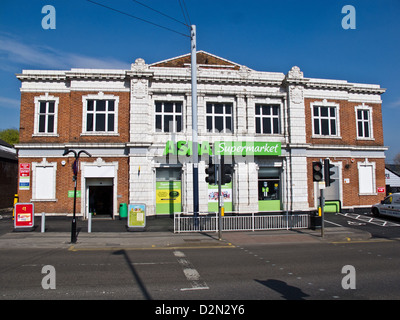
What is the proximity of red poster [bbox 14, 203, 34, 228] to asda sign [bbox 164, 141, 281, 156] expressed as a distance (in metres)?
8.59

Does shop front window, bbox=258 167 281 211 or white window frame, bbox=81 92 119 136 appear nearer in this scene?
white window frame, bbox=81 92 119 136

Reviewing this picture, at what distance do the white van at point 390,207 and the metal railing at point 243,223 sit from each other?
22.0 ft

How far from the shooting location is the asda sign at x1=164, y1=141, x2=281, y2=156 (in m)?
20.8

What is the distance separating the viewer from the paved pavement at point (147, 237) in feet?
42.5

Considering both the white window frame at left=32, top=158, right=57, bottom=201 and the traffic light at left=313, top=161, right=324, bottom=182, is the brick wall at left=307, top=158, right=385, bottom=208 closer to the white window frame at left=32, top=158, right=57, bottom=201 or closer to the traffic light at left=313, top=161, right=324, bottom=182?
the traffic light at left=313, top=161, right=324, bottom=182

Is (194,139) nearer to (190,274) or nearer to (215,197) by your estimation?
(215,197)

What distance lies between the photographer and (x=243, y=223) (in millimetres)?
16594

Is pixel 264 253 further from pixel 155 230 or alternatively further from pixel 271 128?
pixel 271 128

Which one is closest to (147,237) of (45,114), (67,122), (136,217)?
(136,217)

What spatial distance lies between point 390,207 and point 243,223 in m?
10.4

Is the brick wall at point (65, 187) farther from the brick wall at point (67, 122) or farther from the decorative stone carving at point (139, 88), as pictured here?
the decorative stone carving at point (139, 88)

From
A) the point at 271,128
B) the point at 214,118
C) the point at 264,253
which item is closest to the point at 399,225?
the point at 271,128

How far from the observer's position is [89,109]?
69.1 ft

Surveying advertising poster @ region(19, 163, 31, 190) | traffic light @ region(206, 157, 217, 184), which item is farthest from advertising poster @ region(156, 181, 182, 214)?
advertising poster @ region(19, 163, 31, 190)
